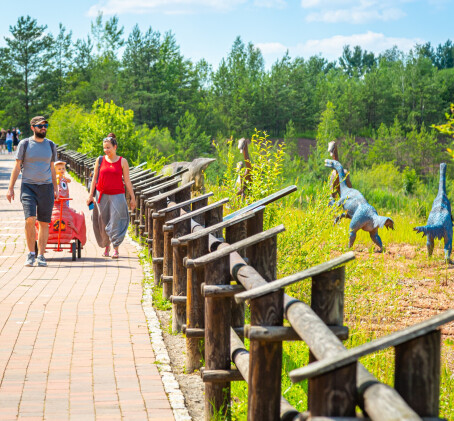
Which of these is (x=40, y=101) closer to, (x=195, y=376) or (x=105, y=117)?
(x=105, y=117)

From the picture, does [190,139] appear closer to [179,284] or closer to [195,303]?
[179,284]

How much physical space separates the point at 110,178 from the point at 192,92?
73.8m

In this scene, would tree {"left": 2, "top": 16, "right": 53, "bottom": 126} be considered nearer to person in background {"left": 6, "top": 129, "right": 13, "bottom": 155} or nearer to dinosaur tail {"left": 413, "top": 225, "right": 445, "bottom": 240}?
person in background {"left": 6, "top": 129, "right": 13, "bottom": 155}

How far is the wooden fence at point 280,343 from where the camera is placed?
2188 mm

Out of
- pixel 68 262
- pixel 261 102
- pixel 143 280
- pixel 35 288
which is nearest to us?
pixel 35 288

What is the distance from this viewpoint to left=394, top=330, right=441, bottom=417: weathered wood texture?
2215 mm

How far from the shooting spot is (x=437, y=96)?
261ft

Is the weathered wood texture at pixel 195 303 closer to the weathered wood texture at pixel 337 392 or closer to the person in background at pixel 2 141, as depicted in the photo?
the weathered wood texture at pixel 337 392

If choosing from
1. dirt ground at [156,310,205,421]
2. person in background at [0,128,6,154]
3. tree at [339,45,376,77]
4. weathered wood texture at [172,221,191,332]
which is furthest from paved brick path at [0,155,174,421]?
tree at [339,45,376,77]

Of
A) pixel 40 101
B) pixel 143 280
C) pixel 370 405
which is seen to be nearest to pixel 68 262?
pixel 143 280

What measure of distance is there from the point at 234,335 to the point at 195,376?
33.1 inches

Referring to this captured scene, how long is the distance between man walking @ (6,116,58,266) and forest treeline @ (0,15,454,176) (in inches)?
2270

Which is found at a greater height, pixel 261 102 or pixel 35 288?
pixel 261 102

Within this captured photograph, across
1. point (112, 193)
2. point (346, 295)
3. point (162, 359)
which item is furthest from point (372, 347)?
point (112, 193)
